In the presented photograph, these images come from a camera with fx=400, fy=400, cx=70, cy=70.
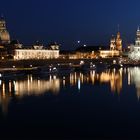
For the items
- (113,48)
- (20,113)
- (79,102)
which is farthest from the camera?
(113,48)

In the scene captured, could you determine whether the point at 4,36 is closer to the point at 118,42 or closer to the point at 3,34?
the point at 3,34

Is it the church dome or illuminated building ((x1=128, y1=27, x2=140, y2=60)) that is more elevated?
the church dome

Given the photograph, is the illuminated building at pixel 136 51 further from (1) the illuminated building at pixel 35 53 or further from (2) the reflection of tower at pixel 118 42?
(1) the illuminated building at pixel 35 53

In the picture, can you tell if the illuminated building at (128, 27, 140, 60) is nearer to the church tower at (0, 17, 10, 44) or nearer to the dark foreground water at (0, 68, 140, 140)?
the church tower at (0, 17, 10, 44)

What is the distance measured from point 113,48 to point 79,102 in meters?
80.1

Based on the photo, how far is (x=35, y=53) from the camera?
243 feet

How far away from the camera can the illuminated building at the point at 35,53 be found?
226ft

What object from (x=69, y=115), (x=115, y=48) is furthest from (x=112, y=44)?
(x=69, y=115)

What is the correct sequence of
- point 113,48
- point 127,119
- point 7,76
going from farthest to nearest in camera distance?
point 113,48 < point 7,76 < point 127,119

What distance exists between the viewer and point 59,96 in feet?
73.0

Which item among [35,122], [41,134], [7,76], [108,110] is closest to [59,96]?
[108,110]

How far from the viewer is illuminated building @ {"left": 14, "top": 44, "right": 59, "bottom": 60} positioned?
226 feet

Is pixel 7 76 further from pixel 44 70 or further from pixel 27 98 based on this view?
pixel 27 98

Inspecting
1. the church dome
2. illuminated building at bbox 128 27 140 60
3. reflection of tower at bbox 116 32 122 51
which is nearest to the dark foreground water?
the church dome
